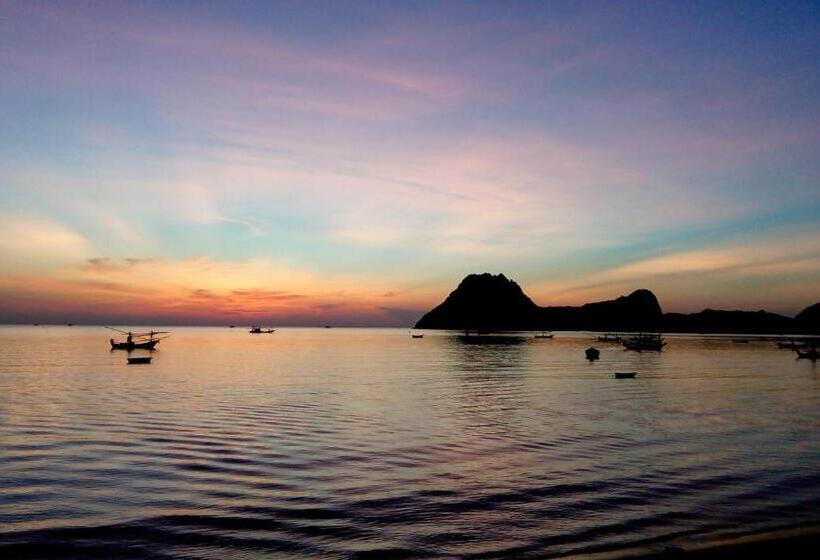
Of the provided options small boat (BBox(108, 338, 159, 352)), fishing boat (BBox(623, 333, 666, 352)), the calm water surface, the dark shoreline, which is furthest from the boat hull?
the dark shoreline

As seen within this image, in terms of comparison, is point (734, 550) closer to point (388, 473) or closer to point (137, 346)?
point (388, 473)

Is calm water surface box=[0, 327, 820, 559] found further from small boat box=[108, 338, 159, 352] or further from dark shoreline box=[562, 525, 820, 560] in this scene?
small boat box=[108, 338, 159, 352]

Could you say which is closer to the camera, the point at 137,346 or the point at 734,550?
the point at 734,550

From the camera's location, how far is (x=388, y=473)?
2180 centimetres

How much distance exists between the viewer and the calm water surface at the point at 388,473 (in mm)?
14680

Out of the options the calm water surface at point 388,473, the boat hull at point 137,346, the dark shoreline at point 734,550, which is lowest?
the calm water surface at point 388,473

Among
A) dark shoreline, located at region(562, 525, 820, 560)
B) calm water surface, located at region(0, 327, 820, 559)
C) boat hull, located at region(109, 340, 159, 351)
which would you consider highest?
boat hull, located at region(109, 340, 159, 351)

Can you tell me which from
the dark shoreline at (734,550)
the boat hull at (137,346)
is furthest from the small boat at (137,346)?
the dark shoreline at (734,550)

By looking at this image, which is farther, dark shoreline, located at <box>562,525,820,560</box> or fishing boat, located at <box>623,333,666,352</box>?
fishing boat, located at <box>623,333,666,352</box>

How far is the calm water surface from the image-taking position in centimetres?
1468

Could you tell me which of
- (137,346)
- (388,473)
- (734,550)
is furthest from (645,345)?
(734,550)

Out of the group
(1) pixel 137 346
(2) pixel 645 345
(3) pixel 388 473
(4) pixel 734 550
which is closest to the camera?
(4) pixel 734 550

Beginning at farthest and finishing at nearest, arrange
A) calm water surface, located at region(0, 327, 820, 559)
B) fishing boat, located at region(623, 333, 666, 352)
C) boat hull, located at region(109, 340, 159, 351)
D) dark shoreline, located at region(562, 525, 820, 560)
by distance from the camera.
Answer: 1. fishing boat, located at region(623, 333, 666, 352)
2. boat hull, located at region(109, 340, 159, 351)
3. calm water surface, located at region(0, 327, 820, 559)
4. dark shoreline, located at region(562, 525, 820, 560)

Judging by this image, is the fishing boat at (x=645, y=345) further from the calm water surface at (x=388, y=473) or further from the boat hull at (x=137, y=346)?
the boat hull at (x=137, y=346)
